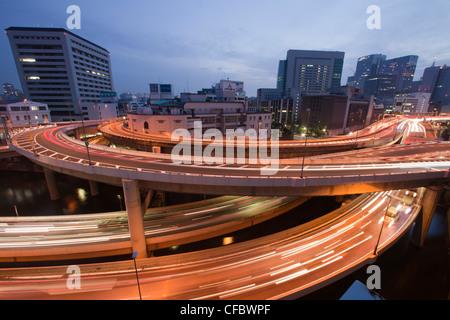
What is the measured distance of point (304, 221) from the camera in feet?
91.1

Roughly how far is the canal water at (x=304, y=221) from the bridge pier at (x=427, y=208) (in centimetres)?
123

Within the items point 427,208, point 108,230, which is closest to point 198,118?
point 108,230

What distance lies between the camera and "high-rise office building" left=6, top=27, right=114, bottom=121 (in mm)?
82938

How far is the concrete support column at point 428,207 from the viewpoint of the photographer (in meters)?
23.8

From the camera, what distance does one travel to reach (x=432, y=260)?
23125 millimetres

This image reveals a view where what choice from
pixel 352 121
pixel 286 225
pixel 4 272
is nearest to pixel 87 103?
pixel 4 272

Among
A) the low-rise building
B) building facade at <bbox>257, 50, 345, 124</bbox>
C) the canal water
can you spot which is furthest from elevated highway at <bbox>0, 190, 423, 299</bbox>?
building facade at <bbox>257, 50, 345, 124</bbox>

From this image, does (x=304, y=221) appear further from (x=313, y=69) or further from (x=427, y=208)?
(x=313, y=69)

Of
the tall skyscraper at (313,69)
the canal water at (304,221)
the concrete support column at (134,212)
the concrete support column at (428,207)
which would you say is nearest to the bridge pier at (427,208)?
the concrete support column at (428,207)

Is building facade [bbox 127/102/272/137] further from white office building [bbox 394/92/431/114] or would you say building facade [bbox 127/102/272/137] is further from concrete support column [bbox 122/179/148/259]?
white office building [bbox 394/92/431/114]

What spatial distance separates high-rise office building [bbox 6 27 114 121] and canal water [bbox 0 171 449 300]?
5917cm

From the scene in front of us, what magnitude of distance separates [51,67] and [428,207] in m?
132
